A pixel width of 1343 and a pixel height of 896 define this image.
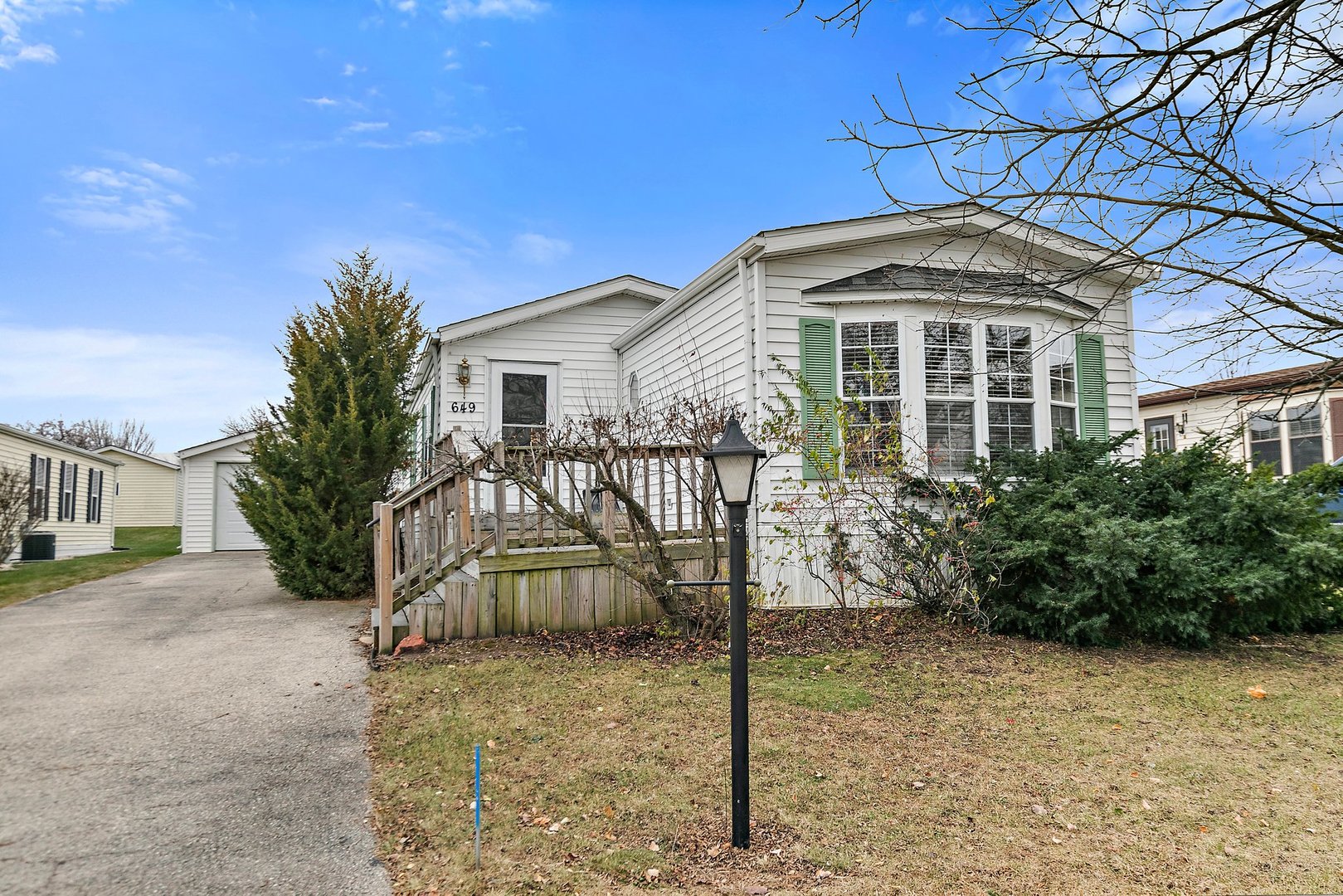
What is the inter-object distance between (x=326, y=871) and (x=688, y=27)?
5.45m

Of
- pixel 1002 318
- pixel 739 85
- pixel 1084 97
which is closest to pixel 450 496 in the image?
pixel 739 85

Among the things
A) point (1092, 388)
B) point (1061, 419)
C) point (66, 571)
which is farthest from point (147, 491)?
point (1092, 388)

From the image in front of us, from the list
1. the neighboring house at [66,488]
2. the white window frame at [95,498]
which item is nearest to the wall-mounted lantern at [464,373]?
the neighboring house at [66,488]

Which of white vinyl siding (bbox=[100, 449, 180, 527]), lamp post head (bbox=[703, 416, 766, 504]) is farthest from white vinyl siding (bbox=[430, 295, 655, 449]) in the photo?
white vinyl siding (bbox=[100, 449, 180, 527])

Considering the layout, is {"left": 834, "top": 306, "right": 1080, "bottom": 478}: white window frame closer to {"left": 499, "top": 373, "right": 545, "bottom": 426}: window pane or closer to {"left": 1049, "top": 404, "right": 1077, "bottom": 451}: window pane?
{"left": 1049, "top": 404, "right": 1077, "bottom": 451}: window pane

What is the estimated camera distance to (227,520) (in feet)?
65.9

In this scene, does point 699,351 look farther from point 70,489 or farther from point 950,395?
point 70,489

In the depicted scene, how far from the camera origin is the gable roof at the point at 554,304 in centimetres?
1045

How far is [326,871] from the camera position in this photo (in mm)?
2799

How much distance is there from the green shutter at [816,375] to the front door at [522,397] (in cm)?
440

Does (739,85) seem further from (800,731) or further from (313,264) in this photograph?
(313,264)

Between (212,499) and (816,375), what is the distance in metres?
18.6

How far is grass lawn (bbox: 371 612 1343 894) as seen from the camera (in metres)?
2.77

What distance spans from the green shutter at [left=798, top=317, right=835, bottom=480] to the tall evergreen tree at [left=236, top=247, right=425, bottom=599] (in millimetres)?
5703
